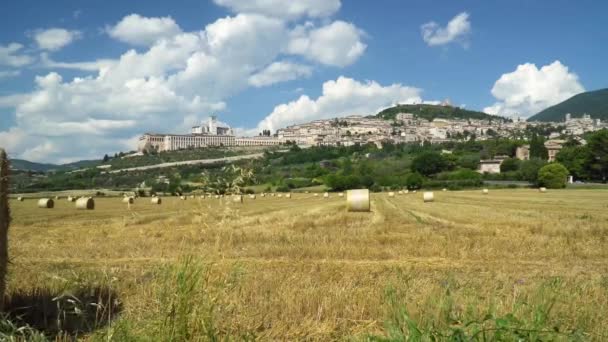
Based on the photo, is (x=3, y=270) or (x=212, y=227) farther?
(x=3, y=270)

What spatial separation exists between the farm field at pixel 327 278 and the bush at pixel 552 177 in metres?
77.3

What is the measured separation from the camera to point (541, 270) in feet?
34.7

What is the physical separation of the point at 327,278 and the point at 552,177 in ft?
306

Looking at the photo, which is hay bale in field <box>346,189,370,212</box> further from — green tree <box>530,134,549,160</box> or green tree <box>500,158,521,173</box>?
green tree <box>530,134,549,160</box>

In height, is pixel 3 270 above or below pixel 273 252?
above

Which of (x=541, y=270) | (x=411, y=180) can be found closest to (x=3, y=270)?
(x=541, y=270)

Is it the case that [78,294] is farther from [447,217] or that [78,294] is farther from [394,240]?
[447,217]

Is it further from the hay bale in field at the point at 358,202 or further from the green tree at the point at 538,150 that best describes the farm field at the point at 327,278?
the green tree at the point at 538,150

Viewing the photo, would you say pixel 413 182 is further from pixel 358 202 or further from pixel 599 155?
pixel 358 202

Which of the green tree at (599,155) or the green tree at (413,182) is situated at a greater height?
the green tree at (599,155)

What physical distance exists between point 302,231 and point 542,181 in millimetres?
86075

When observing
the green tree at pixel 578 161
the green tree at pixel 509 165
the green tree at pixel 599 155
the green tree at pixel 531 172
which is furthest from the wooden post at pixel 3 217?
the green tree at pixel 509 165

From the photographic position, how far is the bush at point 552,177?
89.7 meters

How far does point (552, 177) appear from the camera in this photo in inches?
3620
